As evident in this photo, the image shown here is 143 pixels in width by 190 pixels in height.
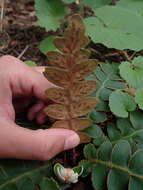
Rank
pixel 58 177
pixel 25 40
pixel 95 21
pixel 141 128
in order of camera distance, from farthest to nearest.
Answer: pixel 25 40
pixel 95 21
pixel 141 128
pixel 58 177

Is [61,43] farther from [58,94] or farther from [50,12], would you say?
[50,12]

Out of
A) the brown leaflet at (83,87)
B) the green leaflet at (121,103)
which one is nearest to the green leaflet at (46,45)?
the green leaflet at (121,103)

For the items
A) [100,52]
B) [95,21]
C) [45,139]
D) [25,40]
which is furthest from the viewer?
[25,40]

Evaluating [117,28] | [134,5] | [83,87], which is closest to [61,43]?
[83,87]

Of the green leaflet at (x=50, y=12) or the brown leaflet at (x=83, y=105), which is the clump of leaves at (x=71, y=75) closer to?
the brown leaflet at (x=83, y=105)

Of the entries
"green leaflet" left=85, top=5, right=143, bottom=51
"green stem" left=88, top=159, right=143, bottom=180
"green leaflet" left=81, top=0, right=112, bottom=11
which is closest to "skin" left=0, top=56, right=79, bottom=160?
"green stem" left=88, top=159, right=143, bottom=180

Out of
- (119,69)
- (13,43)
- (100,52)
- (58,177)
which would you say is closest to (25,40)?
(13,43)

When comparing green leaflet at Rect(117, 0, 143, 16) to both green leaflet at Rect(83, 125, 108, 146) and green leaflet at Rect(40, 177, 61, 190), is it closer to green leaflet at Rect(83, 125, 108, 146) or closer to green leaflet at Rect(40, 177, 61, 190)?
green leaflet at Rect(83, 125, 108, 146)

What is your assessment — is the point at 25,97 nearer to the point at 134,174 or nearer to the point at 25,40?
the point at 134,174
